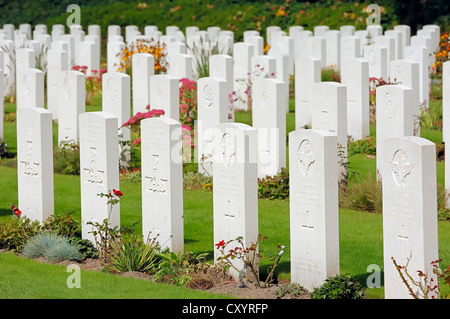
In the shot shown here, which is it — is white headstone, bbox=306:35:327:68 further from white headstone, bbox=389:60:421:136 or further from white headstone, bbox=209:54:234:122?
white headstone, bbox=389:60:421:136

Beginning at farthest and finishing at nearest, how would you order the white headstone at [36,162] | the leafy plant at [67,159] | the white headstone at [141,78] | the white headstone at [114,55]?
the white headstone at [114,55], the white headstone at [141,78], the leafy plant at [67,159], the white headstone at [36,162]

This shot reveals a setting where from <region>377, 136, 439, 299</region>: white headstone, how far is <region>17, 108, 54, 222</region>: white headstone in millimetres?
3831

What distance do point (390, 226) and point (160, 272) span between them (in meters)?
2.16

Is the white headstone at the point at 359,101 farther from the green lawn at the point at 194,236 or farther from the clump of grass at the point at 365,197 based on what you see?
the clump of grass at the point at 365,197

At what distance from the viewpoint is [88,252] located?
30.1 ft

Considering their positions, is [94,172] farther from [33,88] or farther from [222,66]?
[222,66]

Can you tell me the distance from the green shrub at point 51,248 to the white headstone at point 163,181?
2.41 ft

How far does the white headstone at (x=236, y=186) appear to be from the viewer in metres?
8.23

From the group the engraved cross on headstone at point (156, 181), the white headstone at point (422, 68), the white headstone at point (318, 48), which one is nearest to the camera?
the engraved cross on headstone at point (156, 181)

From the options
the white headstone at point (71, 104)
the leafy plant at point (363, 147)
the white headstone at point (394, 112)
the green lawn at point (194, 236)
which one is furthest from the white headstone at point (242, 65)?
the white headstone at point (394, 112)

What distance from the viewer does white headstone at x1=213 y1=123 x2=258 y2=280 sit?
8234 millimetres

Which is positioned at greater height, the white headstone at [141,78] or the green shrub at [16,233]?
the white headstone at [141,78]
